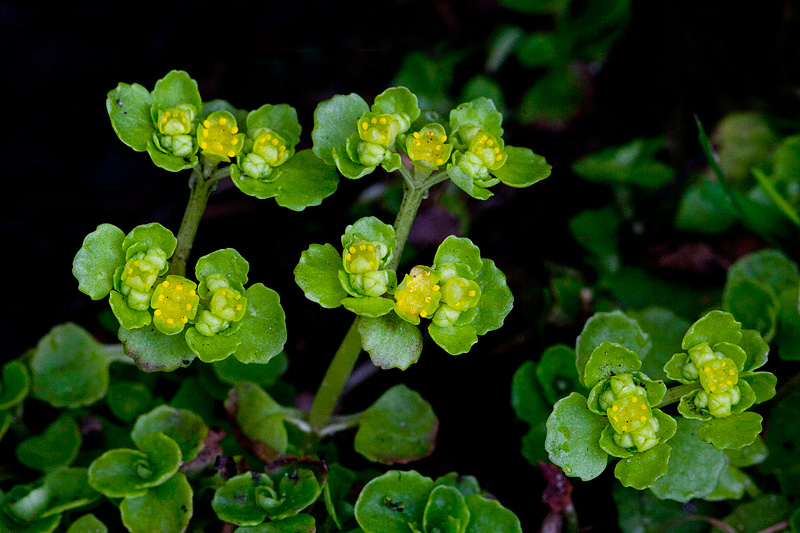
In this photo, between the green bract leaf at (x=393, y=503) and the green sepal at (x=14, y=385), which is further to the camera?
the green sepal at (x=14, y=385)

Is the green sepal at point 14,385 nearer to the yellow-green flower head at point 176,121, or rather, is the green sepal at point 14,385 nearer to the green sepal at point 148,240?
the green sepal at point 148,240

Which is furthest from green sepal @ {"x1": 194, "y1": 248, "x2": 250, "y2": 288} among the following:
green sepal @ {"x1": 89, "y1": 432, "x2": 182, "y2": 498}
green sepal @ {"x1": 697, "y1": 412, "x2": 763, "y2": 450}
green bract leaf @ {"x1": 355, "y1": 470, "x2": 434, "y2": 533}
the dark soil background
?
green sepal @ {"x1": 697, "y1": 412, "x2": 763, "y2": 450}

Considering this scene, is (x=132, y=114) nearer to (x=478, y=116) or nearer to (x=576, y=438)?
(x=478, y=116)

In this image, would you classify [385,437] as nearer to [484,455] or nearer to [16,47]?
[484,455]

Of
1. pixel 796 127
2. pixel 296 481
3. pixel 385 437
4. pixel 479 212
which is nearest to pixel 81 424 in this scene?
pixel 296 481

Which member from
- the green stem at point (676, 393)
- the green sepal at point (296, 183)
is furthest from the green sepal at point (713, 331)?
the green sepal at point (296, 183)
